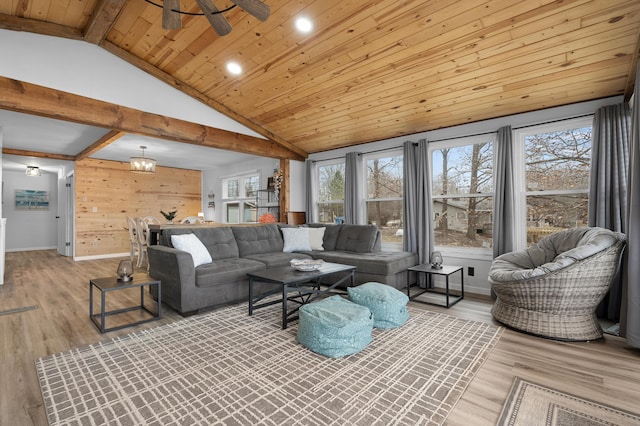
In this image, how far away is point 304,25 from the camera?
304 cm

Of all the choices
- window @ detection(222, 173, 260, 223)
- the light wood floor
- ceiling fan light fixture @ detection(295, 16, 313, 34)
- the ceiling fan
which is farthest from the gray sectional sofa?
window @ detection(222, 173, 260, 223)

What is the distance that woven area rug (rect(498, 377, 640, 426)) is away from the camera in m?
1.62

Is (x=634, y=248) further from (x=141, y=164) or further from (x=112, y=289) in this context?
(x=141, y=164)

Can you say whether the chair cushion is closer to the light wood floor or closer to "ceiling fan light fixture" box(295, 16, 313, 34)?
the light wood floor

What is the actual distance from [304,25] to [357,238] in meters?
2.98

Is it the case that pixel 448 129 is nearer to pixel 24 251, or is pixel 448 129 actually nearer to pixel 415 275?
pixel 415 275

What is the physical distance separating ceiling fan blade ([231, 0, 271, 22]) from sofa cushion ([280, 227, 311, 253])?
3292 millimetres

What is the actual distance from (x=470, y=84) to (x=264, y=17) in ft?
7.76

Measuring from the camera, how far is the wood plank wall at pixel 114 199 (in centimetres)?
737

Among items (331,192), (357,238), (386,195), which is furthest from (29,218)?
(386,195)

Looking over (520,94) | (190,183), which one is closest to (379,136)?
(520,94)

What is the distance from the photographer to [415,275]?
15.4ft

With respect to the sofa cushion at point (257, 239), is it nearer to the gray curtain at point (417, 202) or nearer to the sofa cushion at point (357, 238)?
the sofa cushion at point (357, 238)

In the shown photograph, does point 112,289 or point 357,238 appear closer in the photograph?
point 112,289
